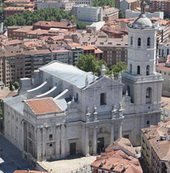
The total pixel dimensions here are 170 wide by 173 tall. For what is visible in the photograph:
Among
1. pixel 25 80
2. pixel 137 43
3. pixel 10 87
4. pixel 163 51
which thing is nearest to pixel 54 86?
pixel 25 80

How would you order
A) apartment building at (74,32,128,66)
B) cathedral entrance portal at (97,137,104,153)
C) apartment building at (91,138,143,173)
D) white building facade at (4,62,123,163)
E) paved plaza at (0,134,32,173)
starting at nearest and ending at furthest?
apartment building at (91,138,143,173) < white building facade at (4,62,123,163) < paved plaza at (0,134,32,173) < cathedral entrance portal at (97,137,104,153) < apartment building at (74,32,128,66)

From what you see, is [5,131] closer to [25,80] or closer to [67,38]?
[25,80]

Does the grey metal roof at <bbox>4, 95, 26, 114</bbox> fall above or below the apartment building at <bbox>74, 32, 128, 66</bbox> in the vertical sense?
below

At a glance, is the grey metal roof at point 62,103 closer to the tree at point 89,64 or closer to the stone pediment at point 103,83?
the stone pediment at point 103,83

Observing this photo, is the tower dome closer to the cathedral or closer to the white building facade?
the cathedral

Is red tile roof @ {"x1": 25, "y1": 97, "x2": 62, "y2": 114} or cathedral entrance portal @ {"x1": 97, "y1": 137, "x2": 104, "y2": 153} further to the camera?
cathedral entrance portal @ {"x1": 97, "y1": 137, "x2": 104, "y2": 153}

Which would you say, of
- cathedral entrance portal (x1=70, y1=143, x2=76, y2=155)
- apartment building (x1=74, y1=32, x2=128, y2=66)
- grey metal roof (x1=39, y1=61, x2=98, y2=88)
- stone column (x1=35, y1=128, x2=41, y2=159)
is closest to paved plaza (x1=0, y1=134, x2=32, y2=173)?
stone column (x1=35, y1=128, x2=41, y2=159)
